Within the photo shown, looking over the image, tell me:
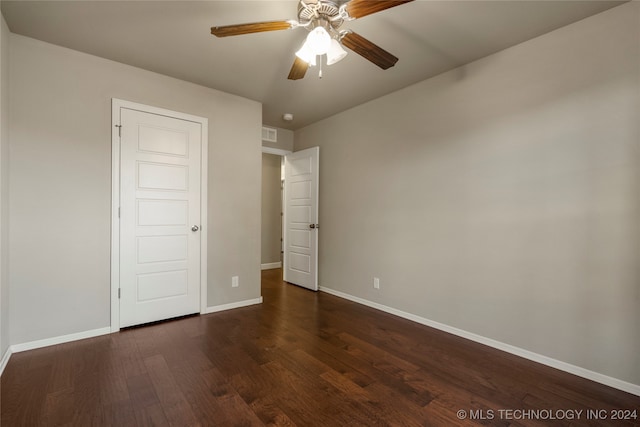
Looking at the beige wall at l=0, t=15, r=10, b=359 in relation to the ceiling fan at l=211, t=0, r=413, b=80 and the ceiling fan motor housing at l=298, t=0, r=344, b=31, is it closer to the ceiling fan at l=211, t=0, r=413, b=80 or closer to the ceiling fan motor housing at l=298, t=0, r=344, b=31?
the ceiling fan at l=211, t=0, r=413, b=80

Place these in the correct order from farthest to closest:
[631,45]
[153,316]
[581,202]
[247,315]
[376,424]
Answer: [247,315] < [153,316] < [581,202] < [631,45] < [376,424]

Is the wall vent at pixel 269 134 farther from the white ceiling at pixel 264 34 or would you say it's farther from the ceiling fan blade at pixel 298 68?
the ceiling fan blade at pixel 298 68

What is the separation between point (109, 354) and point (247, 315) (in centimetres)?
130

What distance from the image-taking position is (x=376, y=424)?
1601 mm

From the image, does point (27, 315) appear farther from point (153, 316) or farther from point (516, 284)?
point (516, 284)

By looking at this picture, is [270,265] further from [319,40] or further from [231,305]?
[319,40]

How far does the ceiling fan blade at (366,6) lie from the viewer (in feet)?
4.98

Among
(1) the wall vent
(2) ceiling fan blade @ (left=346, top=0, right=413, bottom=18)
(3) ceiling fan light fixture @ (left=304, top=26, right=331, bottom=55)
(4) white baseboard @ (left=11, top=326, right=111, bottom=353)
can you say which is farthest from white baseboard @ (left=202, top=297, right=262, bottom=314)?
(2) ceiling fan blade @ (left=346, top=0, right=413, bottom=18)

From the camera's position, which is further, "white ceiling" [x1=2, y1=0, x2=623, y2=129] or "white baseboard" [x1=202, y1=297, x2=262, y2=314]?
"white baseboard" [x1=202, y1=297, x2=262, y2=314]

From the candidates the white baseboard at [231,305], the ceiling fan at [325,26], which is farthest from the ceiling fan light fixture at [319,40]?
the white baseboard at [231,305]

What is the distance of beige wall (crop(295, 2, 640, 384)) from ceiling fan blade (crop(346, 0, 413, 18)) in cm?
159

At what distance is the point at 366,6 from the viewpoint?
1.56 metres

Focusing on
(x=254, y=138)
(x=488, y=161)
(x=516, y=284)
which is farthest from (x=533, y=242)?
(x=254, y=138)

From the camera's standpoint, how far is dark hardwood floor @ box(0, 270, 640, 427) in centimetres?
167
